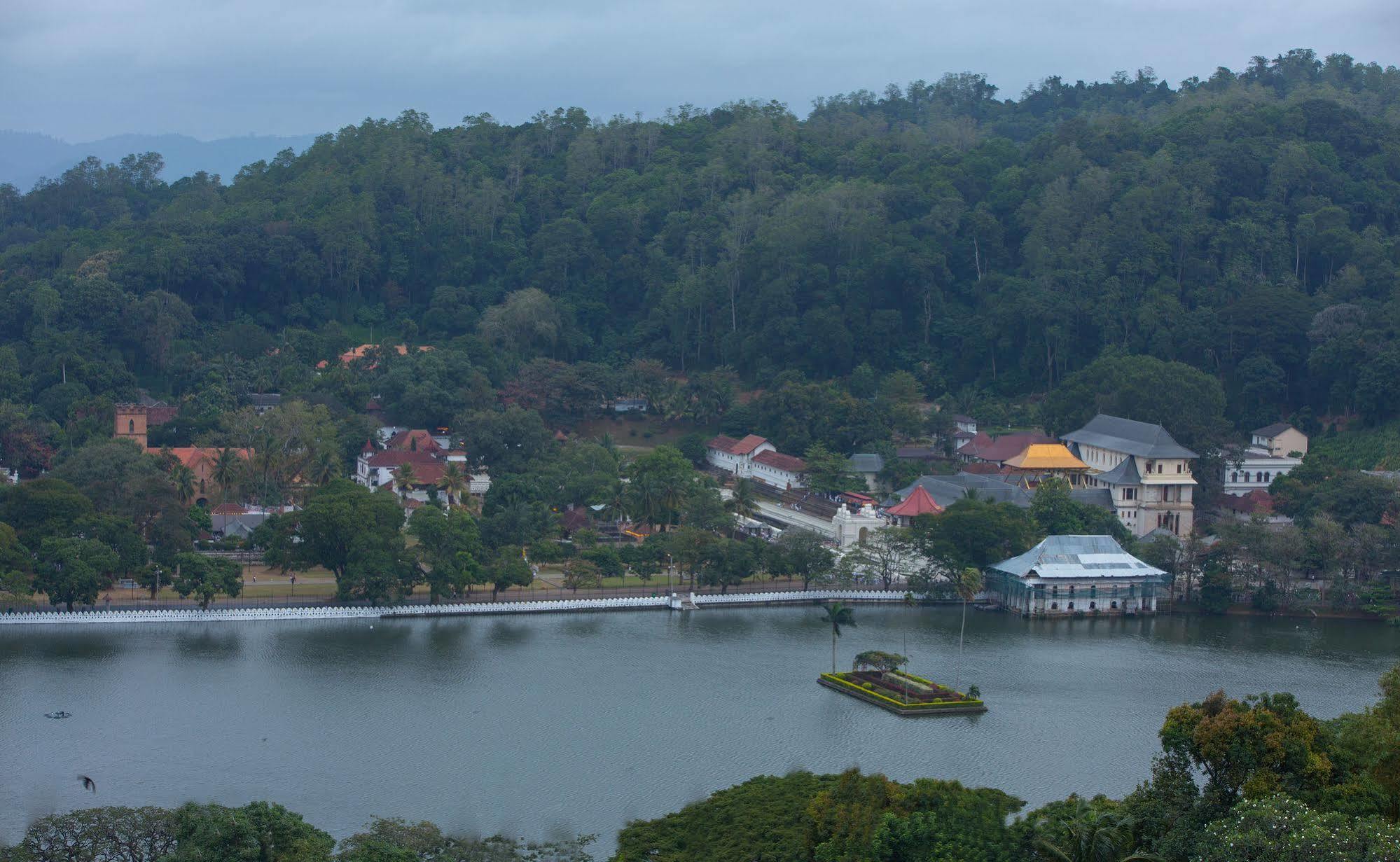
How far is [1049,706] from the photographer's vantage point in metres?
31.5

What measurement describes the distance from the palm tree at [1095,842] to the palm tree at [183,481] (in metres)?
31.5

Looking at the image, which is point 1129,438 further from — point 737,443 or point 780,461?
point 737,443

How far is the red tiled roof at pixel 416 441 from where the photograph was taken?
182ft

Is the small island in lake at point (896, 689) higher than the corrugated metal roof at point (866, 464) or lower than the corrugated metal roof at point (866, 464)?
lower

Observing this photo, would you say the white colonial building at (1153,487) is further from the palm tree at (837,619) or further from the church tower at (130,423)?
the church tower at (130,423)

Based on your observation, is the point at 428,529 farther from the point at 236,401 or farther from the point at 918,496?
the point at 236,401

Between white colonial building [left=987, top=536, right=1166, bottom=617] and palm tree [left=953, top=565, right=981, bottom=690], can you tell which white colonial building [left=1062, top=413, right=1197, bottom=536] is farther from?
palm tree [left=953, top=565, right=981, bottom=690]

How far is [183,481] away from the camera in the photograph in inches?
1815

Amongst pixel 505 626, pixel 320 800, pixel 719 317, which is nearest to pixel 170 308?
pixel 719 317

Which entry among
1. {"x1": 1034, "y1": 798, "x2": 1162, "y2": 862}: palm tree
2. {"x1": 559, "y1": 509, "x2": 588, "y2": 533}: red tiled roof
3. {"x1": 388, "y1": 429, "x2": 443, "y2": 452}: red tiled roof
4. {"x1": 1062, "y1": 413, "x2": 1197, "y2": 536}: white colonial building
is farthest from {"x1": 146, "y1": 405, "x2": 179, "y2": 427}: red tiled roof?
{"x1": 1034, "y1": 798, "x2": 1162, "y2": 862}: palm tree

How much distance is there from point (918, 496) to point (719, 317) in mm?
25269

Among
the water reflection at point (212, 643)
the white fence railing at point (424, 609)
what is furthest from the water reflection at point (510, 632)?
the water reflection at point (212, 643)

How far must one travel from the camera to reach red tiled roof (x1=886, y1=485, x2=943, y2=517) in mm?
45344

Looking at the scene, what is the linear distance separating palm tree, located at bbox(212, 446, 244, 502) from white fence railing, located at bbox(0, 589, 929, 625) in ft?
29.3
